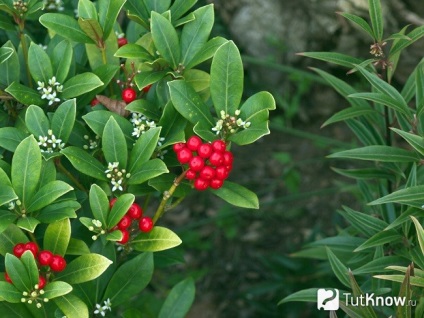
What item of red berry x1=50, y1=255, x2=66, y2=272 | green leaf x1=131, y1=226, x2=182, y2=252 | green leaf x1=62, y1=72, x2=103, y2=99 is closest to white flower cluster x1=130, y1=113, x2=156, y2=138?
green leaf x1=62, y1=72, x2=103, y2=99

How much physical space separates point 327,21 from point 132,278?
1814 mm

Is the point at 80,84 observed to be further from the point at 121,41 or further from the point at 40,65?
the point at 121,41

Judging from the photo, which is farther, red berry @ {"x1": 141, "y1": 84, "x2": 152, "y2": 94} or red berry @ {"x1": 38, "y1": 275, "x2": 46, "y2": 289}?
red berry @ {"x1": 141, "y1": 84, "x2": 152, "y2": 94}

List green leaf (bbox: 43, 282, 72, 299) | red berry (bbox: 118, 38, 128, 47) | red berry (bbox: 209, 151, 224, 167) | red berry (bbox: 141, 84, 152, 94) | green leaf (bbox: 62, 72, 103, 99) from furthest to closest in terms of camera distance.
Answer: red berry (bbox: 118, 38, 128, 47) < red berry (bbox: 141, 84, 152, 94) < green leaf (bbox: 62, 72, 103, 99) < red berry (bbox: 209, 151, 224, 167) < green leaf (bbox: 43, 282, 72, 299)

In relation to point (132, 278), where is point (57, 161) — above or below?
above

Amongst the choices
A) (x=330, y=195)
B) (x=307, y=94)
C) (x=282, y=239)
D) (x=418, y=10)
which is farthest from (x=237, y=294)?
(x=418, y=10)

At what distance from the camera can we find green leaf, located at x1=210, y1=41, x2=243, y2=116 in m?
1.58

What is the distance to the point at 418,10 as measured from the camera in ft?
9.50

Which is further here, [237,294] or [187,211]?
[187,211]

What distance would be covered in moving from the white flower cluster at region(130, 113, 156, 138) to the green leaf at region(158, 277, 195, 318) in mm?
426

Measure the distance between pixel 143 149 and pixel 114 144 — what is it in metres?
0.06

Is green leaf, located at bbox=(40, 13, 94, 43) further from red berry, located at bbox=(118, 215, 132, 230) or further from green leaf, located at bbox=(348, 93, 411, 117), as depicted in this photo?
green leaf, located at bbox=(348, 93, 411, 117)

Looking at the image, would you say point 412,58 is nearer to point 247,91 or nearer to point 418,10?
point 418,10

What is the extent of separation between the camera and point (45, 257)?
1491 millimetres
